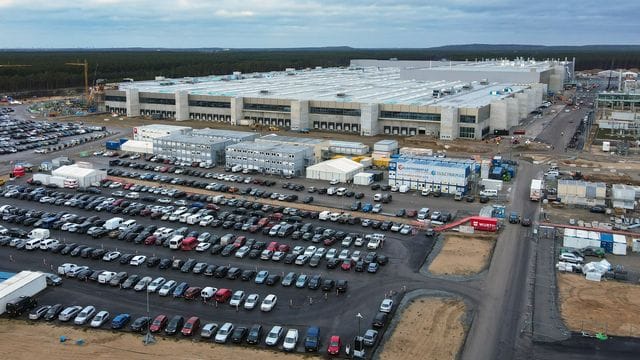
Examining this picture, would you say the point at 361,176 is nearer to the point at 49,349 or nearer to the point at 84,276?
the point at 84,276

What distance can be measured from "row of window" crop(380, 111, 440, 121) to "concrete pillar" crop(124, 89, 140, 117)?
95.1ft

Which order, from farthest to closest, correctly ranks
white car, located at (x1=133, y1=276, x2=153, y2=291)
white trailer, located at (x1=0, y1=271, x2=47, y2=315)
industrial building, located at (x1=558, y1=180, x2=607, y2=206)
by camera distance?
industrial building, located at (x1=558, y1=180, x2=607, y2=206), white car, located at (x1=133, y1=276, x2=153, y2=291), white trailer, located at (x1=0, y1=271, x2=47, y2=315)

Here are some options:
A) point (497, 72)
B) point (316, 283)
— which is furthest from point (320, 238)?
point (497, 72)

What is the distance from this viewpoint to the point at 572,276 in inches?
899

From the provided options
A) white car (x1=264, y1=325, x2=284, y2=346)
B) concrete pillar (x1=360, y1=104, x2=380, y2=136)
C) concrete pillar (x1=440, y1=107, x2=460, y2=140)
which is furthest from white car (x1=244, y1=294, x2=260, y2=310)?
concrete pillar (x1=360, y1=104, x2=380, y2=136)

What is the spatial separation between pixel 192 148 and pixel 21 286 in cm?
2323

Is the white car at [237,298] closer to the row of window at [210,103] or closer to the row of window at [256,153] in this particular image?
the row of window at [256,153]

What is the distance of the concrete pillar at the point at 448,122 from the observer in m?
51.8

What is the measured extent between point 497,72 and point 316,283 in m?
74.0

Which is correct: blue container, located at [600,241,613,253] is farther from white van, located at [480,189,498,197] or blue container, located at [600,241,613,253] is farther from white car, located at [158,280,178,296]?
white car, located at [158,280,178,296]

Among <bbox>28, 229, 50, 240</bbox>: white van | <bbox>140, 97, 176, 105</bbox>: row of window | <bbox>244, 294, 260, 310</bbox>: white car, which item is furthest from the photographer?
<bbox>140, 97, 176, 105</bbox>: row of window

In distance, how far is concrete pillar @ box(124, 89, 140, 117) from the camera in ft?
218

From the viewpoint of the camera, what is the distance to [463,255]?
82.3 ft

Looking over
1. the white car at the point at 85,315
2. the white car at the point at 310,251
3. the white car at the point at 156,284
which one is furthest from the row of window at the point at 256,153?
the white car at the point at 85,315
